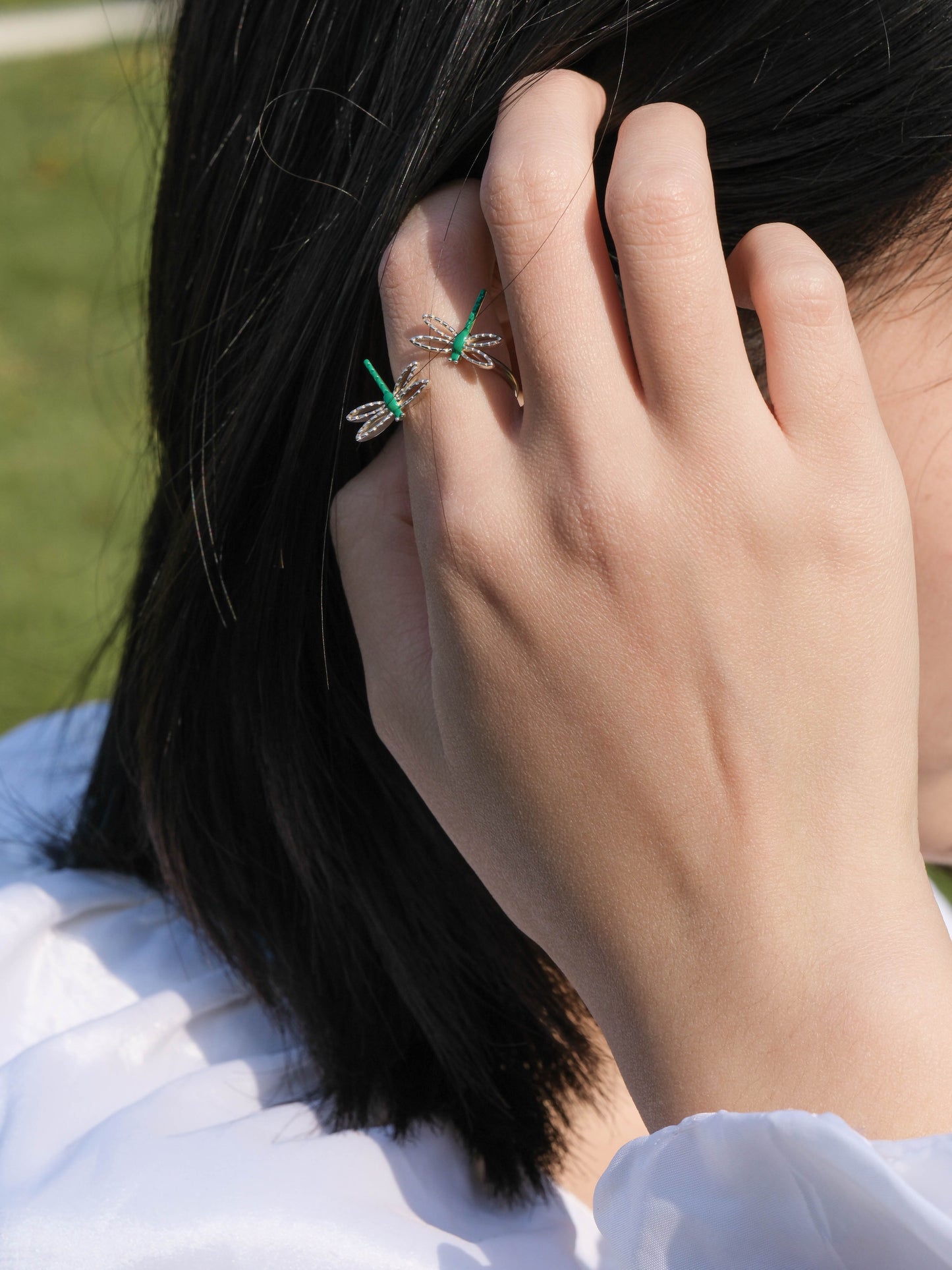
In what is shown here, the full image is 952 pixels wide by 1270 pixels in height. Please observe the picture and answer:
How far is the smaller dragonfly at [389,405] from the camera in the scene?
45.5 inches

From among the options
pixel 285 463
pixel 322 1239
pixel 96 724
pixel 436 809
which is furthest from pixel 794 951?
pixel 96 724

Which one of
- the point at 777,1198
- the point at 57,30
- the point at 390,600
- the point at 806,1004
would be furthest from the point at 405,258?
the point at 57,30

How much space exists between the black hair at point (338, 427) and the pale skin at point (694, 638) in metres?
0.10

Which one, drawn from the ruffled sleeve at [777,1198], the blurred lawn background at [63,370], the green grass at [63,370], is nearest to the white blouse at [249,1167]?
the ruffled sleeve at [777,1198]

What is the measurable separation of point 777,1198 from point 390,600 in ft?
2.32

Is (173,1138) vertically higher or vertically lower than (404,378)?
lower

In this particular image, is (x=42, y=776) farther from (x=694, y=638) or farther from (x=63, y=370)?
(x=63, y=370)

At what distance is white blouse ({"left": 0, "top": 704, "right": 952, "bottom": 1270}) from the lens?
998mm

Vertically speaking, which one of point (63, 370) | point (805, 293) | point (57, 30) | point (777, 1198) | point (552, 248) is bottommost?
point (777, 1198)

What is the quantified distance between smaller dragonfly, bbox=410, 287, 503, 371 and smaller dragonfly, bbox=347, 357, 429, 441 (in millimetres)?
27

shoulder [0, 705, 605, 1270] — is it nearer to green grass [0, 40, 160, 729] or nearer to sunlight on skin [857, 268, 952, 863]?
sunlight on skin [857, 268, 952, 863]

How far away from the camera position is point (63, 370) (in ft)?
21.5

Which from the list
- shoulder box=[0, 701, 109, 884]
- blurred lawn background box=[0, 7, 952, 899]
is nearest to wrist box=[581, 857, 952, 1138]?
shoulder box=[0, 701, 109, 884]

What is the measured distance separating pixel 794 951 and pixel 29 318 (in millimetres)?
7009
